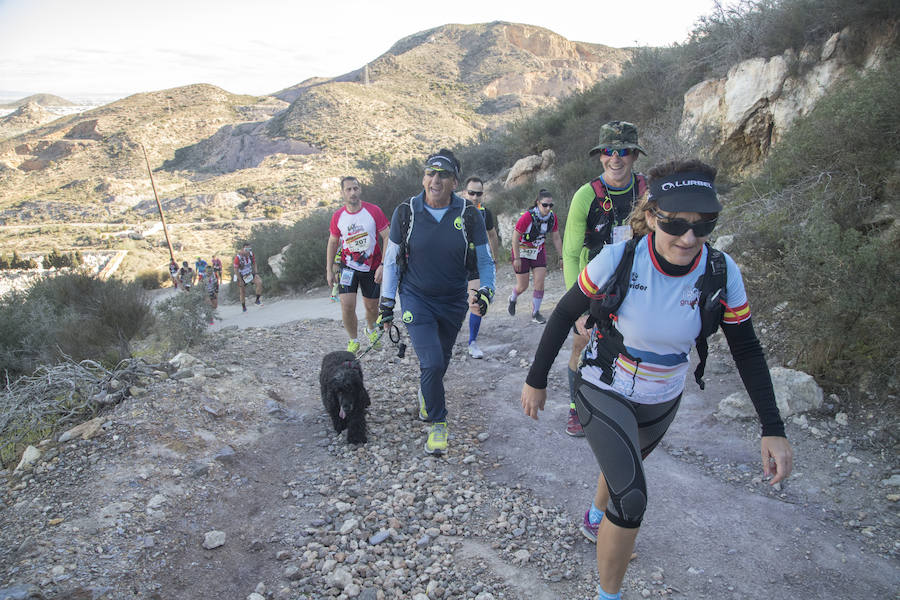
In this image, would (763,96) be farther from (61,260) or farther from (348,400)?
(61,260)

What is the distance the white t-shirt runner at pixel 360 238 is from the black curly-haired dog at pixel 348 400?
68.6 inches

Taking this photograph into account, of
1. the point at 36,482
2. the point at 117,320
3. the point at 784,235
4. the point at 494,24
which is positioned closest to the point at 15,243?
the point at 117,320

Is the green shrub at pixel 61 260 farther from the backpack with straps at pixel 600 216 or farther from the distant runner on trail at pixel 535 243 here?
the backpack with straps at pixel 600 216

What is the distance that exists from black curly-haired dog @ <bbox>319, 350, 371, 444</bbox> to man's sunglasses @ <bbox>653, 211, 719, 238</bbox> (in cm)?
280

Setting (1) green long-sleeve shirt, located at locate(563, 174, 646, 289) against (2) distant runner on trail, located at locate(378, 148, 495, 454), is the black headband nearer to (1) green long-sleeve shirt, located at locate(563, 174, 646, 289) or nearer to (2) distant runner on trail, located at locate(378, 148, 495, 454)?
(1) green long-sleeve shirt, located at locate(563, 174, 646, 289)

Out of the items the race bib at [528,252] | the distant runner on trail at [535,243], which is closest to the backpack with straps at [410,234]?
the distant runner on trail at [535,243]

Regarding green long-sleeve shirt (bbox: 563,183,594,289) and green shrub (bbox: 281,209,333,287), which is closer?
green long-sleeve shirt (bbox: 563,183,594,289)

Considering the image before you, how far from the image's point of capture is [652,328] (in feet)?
6.66

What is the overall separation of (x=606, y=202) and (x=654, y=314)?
5.60ft

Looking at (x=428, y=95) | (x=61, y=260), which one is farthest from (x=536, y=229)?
(x=428, y=95)

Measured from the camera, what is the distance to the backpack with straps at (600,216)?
354 cm

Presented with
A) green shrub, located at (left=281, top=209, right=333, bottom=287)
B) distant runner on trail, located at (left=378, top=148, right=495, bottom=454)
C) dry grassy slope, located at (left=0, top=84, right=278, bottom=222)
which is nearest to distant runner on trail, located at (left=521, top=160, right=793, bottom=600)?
distant runner on trail, located at (left=378, top=148, right=495, bottom=454)

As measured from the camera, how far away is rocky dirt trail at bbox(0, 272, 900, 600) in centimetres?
254

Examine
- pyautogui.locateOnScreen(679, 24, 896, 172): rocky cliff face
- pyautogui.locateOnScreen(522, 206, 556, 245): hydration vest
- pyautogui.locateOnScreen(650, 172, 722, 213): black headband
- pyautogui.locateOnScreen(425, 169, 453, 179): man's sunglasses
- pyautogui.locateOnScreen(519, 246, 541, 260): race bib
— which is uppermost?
pyautogui.locateOnScreen(679, 24, 896, 172): rocky cliff face
